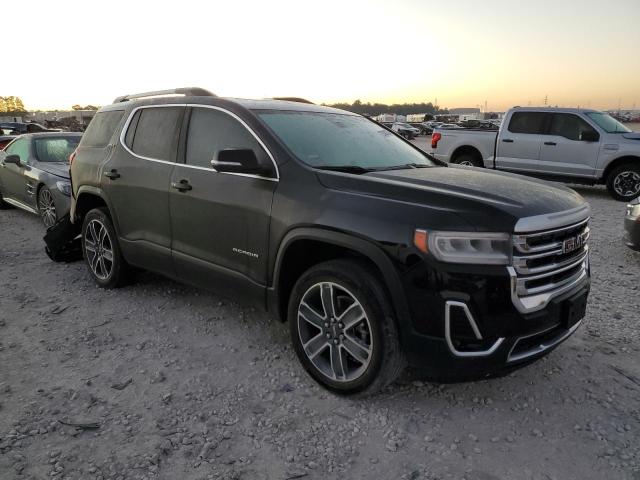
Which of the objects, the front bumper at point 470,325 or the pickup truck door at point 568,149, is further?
the pickup truck door at point 568,149

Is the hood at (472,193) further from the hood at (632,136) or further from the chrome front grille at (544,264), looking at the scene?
the hood at (632,136)

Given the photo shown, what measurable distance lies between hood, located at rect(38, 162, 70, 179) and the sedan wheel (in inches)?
222

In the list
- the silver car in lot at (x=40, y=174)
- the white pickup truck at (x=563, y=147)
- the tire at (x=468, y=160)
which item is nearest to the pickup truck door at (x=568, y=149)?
the white pickup truck at (x=563, y=147)

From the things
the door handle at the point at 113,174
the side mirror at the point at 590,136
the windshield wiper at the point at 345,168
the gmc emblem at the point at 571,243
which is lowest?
the gmc emblem at the point at 571,243

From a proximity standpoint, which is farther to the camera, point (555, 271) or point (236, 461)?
point (555, 271)

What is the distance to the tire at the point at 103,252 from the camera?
15.8 feet

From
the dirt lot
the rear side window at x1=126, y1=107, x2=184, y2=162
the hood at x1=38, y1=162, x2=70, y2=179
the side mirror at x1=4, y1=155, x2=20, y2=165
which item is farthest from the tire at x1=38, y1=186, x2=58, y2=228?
the rear side window at x1=126, y1=107, x2=184, y2=162

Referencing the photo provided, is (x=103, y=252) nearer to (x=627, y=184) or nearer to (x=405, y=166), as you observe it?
(x=405, y=166)

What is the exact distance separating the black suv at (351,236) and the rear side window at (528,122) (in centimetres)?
814

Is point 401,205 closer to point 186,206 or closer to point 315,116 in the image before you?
point 315,116

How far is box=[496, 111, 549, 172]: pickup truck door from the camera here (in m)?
11.2

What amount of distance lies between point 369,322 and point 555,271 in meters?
1.07

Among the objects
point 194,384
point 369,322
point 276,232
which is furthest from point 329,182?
point 194,384

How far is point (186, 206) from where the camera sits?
12.7 feet
